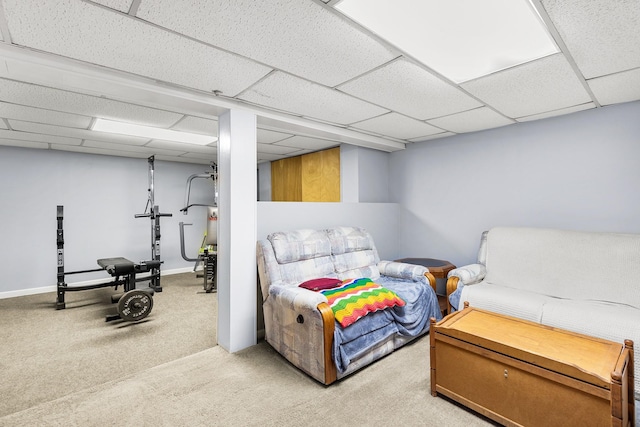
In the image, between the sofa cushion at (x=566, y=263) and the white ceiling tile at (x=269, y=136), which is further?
the white ceiling tile at (x=269, y=136)

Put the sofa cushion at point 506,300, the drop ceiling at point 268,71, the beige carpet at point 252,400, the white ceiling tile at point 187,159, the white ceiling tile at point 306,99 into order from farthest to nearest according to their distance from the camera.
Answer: the white ceiling tile at point 187,159 < the sofa cushion at point 506,300 < the white ceiling tile at point 306,99 < the beige carpet at point 252,400 < the drop ceiling at point 268,71

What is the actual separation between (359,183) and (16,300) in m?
5.18

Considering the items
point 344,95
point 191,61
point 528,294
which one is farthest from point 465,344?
A: point 191,61

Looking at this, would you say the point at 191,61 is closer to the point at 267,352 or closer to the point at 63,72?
the point at 63,72

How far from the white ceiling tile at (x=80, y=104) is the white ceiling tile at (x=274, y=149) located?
150 centimetres

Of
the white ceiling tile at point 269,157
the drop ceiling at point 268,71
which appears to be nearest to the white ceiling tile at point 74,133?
the drop ceiling at point 268,71

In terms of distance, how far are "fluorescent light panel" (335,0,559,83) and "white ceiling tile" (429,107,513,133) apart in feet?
3.43

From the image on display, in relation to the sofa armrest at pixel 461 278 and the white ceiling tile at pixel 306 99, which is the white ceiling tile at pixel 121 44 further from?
the sofa armrest at pixel 461 278

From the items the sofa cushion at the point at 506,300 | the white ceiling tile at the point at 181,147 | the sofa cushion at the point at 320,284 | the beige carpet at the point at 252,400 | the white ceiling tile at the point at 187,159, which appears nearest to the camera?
the beige carpet at the point at 252,400

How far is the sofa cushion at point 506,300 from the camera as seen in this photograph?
2479 millimetres

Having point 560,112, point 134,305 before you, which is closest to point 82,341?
point 134,305

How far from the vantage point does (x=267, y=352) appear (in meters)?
2.74

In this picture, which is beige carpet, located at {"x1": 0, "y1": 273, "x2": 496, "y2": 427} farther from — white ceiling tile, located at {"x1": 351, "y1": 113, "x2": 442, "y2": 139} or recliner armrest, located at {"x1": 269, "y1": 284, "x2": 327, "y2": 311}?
white ceiling tile, located at {"x1": 351, "y1": 113, "x2": 442, "y2": 139}

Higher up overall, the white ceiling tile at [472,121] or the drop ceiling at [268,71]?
the white ceiling tile at [472,121]
